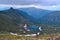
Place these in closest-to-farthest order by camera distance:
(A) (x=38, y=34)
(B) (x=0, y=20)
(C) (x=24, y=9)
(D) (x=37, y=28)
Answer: (C) (x=24, y=9) < (D) (x=37, y=28) < (A) (x=38, y=34) < (B) (x=0, y=20)

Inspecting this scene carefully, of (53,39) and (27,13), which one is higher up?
(27,13)

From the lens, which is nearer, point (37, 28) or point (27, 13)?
point (27, 13)

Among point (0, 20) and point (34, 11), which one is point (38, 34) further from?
point (0, 20)

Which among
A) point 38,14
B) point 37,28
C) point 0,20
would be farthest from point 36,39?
point 0,20

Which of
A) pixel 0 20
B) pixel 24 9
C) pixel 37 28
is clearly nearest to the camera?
pixel 24 9

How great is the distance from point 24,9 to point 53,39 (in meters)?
5.97

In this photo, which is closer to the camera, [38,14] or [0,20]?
[38,14]

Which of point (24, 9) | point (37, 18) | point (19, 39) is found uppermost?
point (24, 9)

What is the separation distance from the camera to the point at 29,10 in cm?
2434

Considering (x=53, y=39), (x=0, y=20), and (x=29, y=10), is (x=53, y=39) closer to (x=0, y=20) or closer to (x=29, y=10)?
(x=29, y=10)

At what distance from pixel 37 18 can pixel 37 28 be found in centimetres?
192

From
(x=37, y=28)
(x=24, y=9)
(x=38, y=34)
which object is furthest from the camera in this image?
(x=38, y=34)

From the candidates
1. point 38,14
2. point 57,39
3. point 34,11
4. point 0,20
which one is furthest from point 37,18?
point 0,20

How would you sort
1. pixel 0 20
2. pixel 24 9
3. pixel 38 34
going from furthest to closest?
pixel 0 20
pixel 38 34
pixel 24 9
